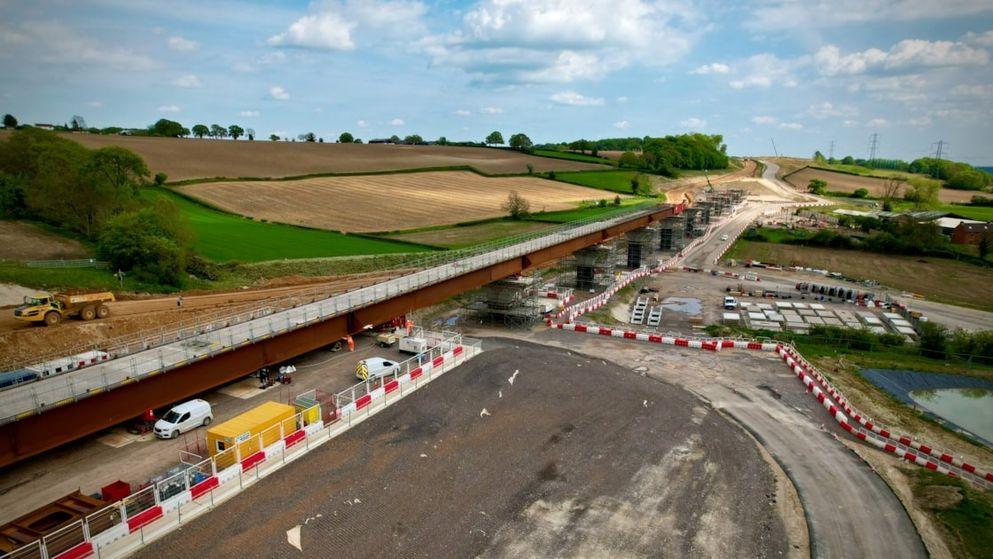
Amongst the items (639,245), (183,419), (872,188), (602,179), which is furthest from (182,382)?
(872,188)

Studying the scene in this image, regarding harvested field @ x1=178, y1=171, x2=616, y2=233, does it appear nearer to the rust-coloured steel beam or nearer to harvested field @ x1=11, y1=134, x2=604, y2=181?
harvested field @ x1=11, y1=134, x2=604, y2=181

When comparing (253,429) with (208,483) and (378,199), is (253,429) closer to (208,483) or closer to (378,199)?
(208,483)

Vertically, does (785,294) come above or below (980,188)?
below

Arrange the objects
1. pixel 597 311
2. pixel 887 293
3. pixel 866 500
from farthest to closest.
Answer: pixel 887 293
pixel 597 311
pixel 866 500

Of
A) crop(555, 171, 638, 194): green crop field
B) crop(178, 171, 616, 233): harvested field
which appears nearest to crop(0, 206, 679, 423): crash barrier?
crop(178, 171, 616, 233): harvested field

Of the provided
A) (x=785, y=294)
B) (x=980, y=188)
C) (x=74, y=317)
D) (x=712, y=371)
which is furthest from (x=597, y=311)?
(x=980, y=188)

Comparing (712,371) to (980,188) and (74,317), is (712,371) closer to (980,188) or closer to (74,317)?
(74,317)
